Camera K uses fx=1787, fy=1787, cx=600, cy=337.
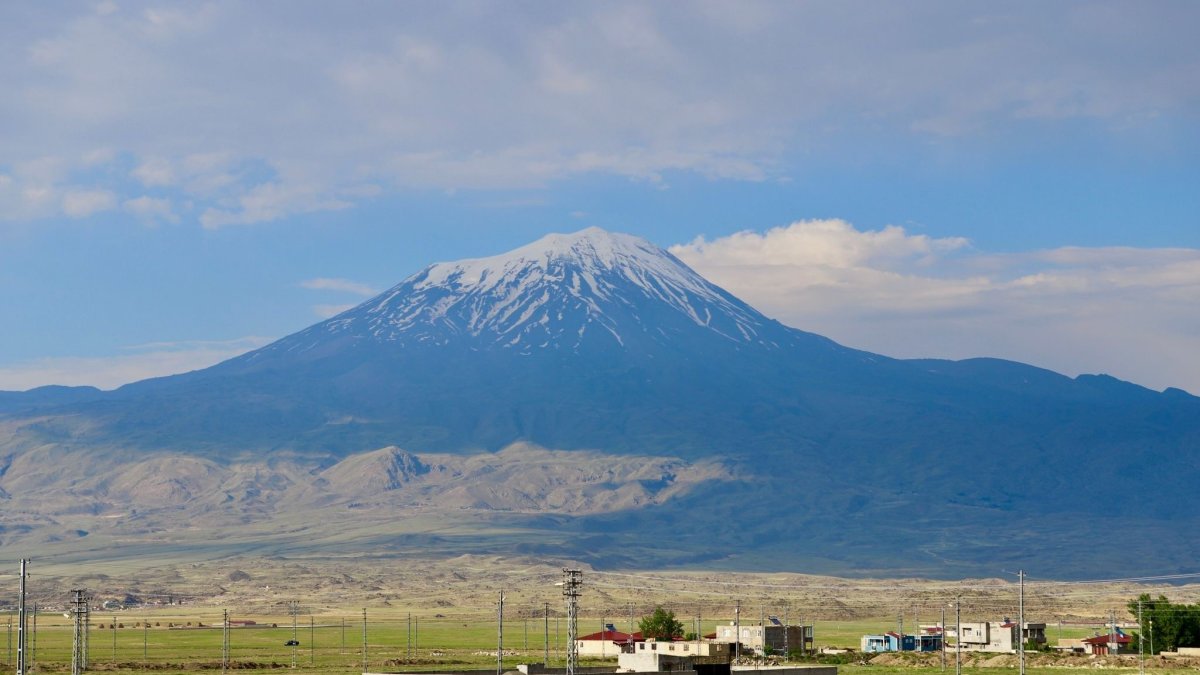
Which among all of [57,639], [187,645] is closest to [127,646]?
[187,645]

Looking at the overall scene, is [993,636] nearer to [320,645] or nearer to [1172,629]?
[1172,629]

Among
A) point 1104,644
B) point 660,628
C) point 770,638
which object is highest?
point 660,628

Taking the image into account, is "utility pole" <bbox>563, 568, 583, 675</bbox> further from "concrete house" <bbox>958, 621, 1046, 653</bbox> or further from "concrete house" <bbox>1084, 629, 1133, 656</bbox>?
"concrete house" <bbox>958, 621, 1046, 653</bbox>

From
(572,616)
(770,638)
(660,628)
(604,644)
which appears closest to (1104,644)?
(770,638)

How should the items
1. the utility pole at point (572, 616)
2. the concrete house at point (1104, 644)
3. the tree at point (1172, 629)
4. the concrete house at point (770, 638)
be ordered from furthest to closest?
the concrete house at point (770, 638)
the concrete house at point (1104, 644)
the tree at point (1172, 629)
the utility pole at point (572, 616)

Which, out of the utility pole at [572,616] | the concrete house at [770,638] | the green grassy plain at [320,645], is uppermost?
the utility pole at [572,616]

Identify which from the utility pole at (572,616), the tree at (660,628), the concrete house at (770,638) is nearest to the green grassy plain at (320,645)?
the tree at (660,628)

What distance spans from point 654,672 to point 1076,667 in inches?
2313

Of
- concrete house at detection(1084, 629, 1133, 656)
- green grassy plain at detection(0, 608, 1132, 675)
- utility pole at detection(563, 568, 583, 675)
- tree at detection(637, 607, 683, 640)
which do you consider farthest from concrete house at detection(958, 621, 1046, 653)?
utility pole at detection(563, 568, 583, 675)

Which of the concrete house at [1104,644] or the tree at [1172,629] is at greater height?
the tree at [1172,629]

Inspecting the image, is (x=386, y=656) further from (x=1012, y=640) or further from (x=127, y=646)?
(x=1012, y=640)

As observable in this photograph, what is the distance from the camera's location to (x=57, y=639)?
539 feet

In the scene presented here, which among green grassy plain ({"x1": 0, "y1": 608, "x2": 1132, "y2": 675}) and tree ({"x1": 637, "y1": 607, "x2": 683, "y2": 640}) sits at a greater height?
tree ({"x1": 637, "y1": 607, "x2": 683, "y2": 640})

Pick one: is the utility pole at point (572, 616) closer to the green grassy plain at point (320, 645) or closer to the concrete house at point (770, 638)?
the green grassy plain at point (320, 645)
